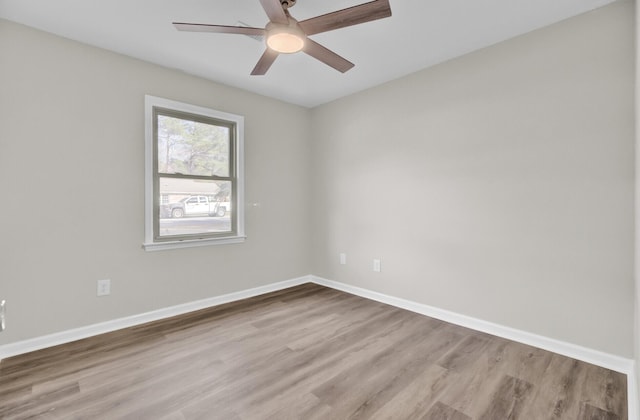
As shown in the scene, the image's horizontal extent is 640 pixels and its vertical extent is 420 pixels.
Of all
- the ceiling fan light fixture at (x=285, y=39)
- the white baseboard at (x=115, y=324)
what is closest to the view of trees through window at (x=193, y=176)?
the white baseboard at (x=115, y=324)

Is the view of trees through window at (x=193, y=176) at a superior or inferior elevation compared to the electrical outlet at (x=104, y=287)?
superior

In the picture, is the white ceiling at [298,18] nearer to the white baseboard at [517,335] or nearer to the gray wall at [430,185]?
the gray wall at [430,185]

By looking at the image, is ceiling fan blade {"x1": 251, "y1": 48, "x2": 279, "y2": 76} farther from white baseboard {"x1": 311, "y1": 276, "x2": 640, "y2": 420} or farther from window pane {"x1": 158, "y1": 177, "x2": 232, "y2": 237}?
white baseboard {"x1": 311, "y1": 276, "x2": 640, "y2": 420}

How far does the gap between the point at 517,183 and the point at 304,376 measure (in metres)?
2.21

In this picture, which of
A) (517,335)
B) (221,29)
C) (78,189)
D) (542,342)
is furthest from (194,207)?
(542,342)

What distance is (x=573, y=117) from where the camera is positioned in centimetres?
219

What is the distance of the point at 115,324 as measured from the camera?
2670 millimetres

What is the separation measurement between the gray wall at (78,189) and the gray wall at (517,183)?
6.59 ft

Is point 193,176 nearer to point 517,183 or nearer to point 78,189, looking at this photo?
point 78,189

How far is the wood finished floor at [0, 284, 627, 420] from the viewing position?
166 cm

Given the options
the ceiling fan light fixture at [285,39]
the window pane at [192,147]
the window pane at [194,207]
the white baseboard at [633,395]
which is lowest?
the white baseboard at [633,395]

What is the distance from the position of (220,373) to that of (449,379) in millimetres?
1511

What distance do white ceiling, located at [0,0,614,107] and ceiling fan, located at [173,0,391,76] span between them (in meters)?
0.35

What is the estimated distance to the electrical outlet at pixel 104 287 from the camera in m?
2.60
